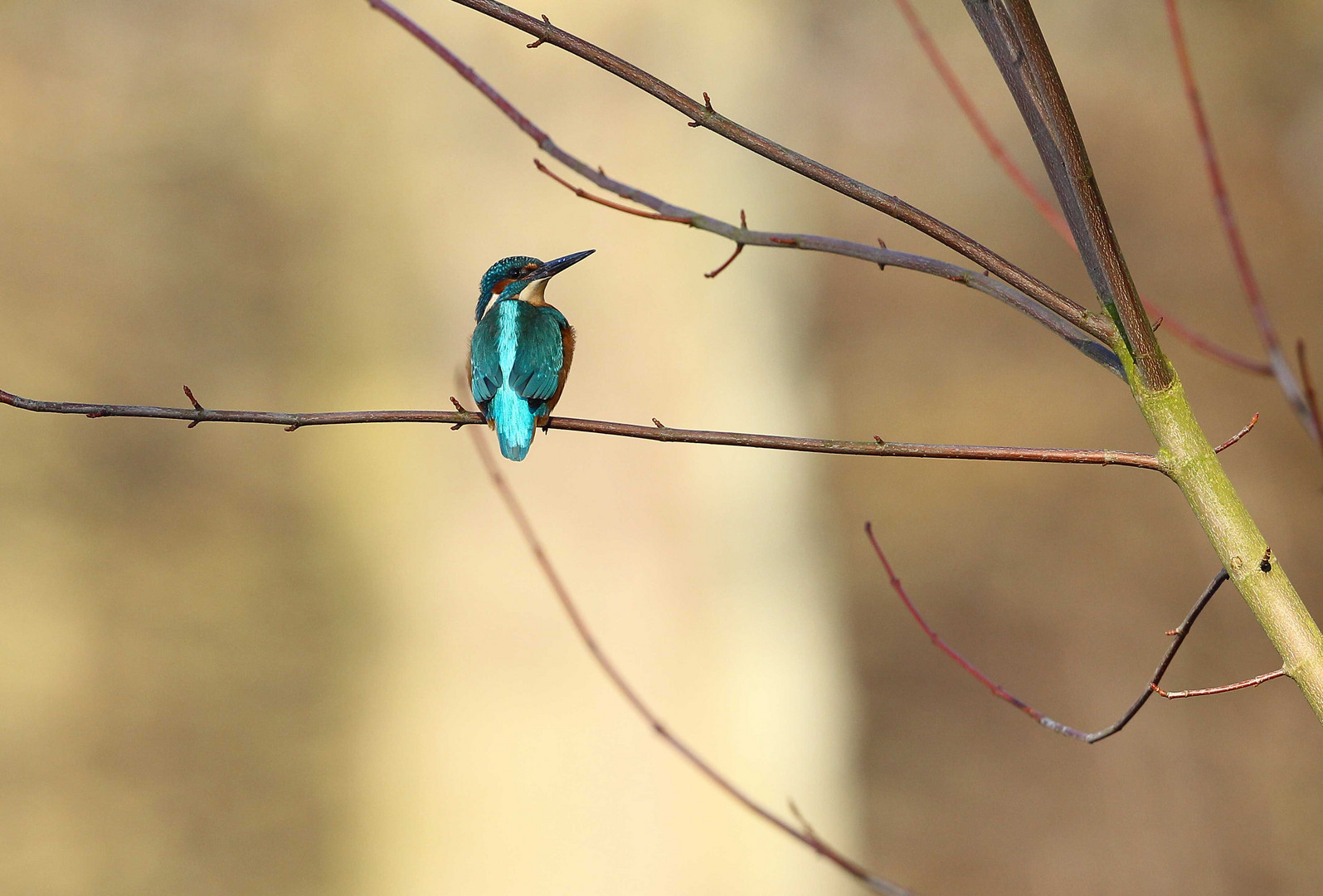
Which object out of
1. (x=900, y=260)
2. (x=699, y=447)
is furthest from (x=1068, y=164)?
(x=699, y=447)

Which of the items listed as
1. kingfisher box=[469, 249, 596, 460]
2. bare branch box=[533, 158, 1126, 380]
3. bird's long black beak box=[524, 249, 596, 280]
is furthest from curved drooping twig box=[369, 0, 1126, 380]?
bird's long black beak box=[524, 249, 596, 280]

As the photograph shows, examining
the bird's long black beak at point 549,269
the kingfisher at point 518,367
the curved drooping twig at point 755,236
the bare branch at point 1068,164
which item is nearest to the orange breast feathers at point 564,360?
the kingfisher at point 518,367

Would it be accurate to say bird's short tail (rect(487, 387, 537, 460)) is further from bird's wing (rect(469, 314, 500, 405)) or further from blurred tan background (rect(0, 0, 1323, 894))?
blurred tan background (rect(0, 0, 1323, 894))

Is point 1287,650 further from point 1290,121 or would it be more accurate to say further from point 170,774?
point 1290,121

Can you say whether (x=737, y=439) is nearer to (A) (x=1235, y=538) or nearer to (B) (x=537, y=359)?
(A) (x=1235, y=538)

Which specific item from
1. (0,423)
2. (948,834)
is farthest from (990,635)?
(0,423)
